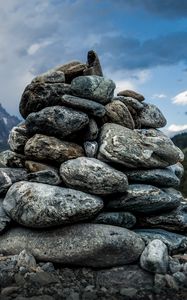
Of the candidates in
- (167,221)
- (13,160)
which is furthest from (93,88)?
(167,221)

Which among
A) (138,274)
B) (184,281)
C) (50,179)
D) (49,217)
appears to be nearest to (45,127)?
(50,179)

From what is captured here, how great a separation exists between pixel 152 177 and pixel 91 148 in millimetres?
2846

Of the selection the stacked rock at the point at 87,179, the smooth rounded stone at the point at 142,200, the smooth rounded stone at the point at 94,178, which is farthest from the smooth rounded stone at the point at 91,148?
the smooth rounded stone at the point at 142,200

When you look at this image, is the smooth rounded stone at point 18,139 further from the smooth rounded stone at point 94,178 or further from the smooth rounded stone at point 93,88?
the smooth rounded stone at point 94,178

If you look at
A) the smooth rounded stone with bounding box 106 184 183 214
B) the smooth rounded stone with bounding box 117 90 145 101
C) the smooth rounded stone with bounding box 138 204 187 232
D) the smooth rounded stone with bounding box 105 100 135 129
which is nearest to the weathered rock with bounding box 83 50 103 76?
the smooth rounded stone with bounding box 117 90 145 101

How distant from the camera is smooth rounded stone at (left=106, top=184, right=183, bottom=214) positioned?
672 inches

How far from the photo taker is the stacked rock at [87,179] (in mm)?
15359

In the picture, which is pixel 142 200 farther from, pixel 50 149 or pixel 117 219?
pixel 50 149

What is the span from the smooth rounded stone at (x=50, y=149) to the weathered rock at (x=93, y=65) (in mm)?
3989

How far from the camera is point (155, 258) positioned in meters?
14.9

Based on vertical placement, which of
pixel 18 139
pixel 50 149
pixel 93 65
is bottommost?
pixel 50 149

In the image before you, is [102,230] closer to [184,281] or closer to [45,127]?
[184,281]

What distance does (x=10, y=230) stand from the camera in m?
17.0

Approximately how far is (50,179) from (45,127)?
2291 millimetres
